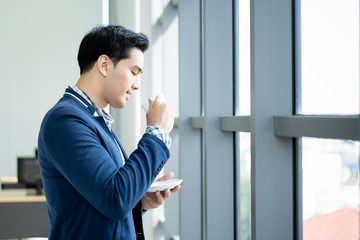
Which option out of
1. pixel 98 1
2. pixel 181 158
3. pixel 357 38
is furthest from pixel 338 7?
pixel 98 1

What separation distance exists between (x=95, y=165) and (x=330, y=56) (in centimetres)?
82

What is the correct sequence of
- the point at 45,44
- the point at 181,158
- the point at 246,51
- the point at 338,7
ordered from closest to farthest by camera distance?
the point at 338,7, the point at 246,51, the point at 181,158, the point at 45,44

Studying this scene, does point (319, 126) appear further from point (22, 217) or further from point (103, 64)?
point (22, 217)

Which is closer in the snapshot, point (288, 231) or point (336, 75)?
point (336, 75)

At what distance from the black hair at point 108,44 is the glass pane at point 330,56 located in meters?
0.60

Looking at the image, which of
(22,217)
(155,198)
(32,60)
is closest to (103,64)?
(155,198)

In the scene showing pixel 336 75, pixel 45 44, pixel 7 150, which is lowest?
pixel 7 150

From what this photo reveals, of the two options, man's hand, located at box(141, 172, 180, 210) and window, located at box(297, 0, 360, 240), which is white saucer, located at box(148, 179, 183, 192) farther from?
window, located at box(297, 0, 360, 240)

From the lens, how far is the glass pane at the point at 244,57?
2199 mm

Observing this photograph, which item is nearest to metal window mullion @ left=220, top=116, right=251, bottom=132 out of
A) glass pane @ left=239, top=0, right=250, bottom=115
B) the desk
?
glass pane @ left=239, top=0, right=250, bottom=115

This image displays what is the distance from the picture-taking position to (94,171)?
1.27 metres

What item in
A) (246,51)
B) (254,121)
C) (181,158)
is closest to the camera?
(254,121)

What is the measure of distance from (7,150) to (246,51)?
14.2ft

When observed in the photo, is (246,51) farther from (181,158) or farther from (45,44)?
(45,44)
